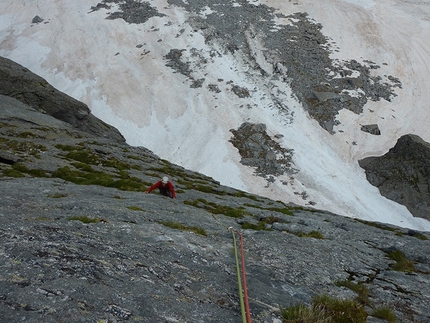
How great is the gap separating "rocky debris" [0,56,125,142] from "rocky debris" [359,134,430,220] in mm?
48467

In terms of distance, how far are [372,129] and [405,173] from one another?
1429 cm

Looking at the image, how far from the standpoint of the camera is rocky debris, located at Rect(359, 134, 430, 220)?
57.3 meters

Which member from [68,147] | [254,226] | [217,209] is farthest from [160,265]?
[68,147]

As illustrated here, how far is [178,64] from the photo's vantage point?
80875 millimetres

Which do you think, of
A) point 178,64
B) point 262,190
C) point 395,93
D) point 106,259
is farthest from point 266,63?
point 106,259

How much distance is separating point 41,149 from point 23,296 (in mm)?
31570

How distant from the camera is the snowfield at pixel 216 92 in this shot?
59.5 meters

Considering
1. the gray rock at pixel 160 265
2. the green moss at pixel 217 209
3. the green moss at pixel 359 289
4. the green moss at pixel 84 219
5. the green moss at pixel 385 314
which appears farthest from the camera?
the green moss at pixel 217 209

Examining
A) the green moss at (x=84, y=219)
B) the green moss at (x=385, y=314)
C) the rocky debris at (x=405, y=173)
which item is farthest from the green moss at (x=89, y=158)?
the rocky debris at (x=405, y=173)

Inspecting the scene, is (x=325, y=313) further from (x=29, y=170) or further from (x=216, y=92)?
(x=216, y=92)

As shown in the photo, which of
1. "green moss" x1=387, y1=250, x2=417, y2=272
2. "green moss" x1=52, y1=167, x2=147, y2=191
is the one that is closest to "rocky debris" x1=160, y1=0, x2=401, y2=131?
"green moss" x1=52, y1=167, x2=147, y2=191

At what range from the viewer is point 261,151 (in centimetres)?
6438

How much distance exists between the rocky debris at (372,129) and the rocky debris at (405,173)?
269 inches

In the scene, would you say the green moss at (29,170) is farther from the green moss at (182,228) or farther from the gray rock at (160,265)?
the green moss at (182,228)
